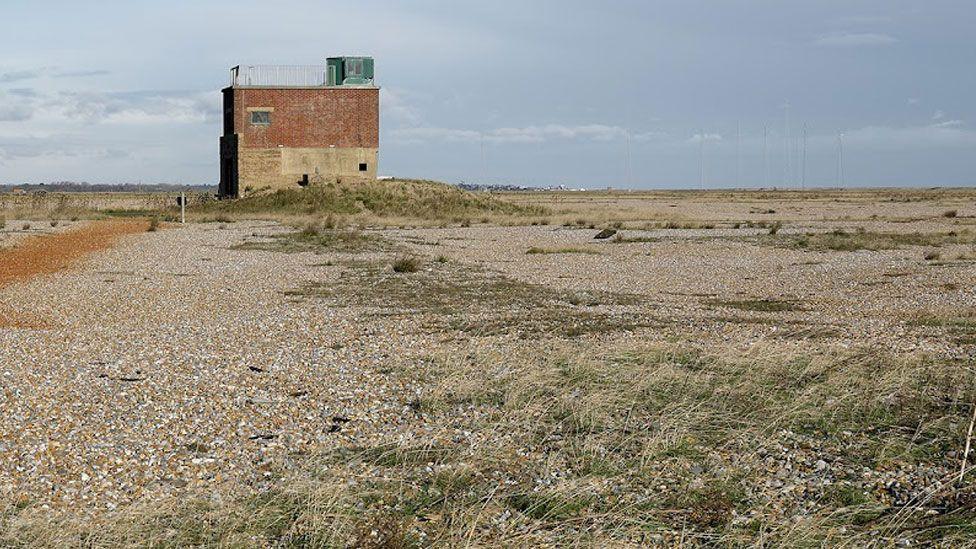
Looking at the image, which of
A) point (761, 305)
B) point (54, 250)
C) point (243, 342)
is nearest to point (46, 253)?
point (54, 250)

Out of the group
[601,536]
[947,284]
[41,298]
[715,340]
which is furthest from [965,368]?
[41,298]

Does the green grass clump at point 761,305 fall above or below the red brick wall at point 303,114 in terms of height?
below

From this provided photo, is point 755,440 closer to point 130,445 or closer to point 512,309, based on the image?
point 130,445

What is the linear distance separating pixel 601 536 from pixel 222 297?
1503 centimetres

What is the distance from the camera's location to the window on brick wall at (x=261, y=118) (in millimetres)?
65125

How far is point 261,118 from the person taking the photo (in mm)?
65250

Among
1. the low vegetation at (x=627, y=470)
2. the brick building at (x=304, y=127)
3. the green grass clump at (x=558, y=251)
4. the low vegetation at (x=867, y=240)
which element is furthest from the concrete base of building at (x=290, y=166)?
the low vegetation at (x=627, y=470)

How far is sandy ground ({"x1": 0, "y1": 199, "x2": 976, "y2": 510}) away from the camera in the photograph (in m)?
8.74

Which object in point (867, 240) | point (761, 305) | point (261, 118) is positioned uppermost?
point (261, 118)

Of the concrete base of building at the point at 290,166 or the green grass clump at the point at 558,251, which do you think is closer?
the green grass clump at the point at 558,251

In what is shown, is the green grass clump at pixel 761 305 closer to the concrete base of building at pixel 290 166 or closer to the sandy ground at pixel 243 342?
the sandy ground at pixel 243 342

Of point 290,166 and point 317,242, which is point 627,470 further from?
point 290,166

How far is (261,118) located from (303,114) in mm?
2691

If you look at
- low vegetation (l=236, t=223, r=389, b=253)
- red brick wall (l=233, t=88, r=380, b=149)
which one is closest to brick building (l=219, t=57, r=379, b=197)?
red brick wall (l=233, t=88, r=380, b=149)
